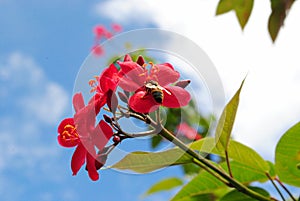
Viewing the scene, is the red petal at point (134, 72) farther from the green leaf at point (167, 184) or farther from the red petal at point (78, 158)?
the green leaf at point (167, 184)

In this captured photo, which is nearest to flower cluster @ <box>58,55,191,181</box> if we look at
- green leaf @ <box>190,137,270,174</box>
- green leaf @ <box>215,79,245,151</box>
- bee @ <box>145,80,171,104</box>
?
bee @ <box>145,80,171,104</box>

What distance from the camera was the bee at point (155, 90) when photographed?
0.84m

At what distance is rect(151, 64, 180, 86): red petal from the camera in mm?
904

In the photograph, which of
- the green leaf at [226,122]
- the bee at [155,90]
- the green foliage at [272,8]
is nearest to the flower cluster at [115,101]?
the bee at [155,90]

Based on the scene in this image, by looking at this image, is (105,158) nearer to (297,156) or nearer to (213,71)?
(213,71)

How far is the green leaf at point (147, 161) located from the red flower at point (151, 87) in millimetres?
124

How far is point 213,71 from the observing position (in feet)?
3.03

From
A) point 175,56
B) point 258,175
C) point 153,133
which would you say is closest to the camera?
point 153,133

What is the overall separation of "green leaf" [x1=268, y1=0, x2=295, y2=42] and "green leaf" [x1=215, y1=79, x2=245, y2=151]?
292 millimetres

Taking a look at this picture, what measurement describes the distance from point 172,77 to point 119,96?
0.11m

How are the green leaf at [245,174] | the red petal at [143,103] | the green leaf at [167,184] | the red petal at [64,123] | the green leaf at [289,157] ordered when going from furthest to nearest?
the green leaf at [167,184] → the green leaf at [245,174] → the green leaf at [289,157] → the red petal at [64,123] → the red petal at [143,103]

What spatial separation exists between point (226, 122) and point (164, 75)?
0.19 m

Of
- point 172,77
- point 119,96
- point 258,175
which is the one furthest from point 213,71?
point 258,175

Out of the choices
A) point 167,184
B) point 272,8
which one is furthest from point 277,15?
point 167,184
